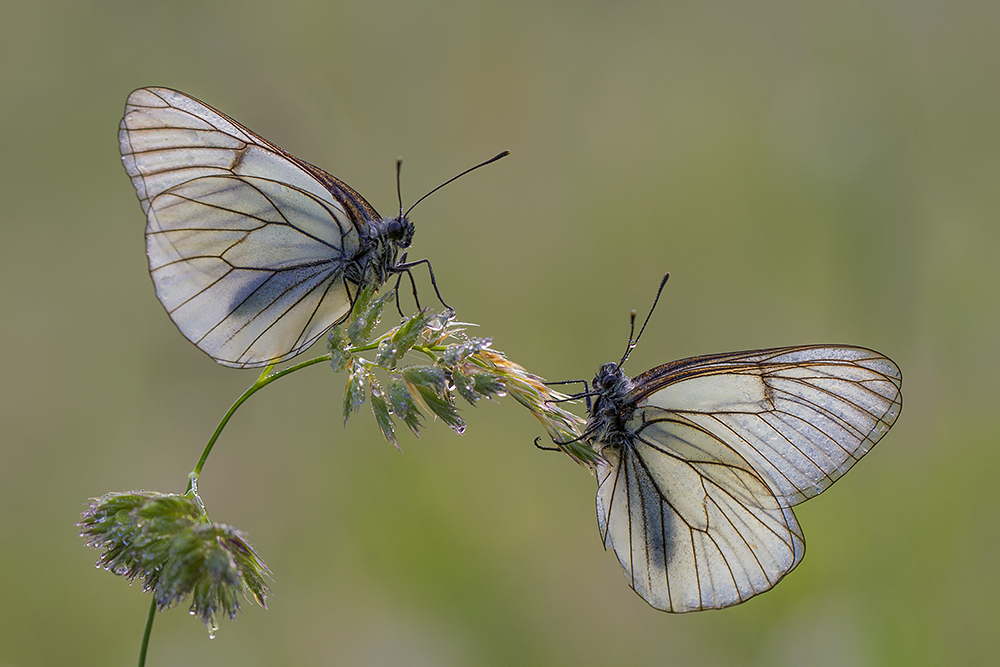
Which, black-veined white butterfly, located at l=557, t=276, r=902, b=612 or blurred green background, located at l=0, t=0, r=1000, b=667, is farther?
blurred green background, located at l=0, t=0, r=1000, b=667

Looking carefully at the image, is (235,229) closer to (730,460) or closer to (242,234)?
(242,234)

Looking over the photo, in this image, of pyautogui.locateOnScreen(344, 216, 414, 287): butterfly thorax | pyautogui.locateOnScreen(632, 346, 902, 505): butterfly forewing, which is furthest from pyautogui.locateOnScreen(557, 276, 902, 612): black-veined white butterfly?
pyautogui.locateOnScreen(344, 216, 414, 287): butterfly thorax

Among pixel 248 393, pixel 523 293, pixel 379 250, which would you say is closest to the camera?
pixel 248 393

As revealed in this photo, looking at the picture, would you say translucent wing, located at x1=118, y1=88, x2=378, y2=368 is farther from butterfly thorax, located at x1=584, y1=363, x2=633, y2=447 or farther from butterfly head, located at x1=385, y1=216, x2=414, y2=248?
butterfly thorax, located at x1=584, y1=363, x2=633, y2=447

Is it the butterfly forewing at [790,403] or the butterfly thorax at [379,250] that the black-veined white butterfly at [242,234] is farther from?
the butterfly forewing at [790,403]

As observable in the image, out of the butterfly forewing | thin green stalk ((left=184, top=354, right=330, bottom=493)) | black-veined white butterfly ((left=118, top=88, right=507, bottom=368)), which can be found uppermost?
black-veined white butterfly ((left=118, top=88, right=507, bottom=368))

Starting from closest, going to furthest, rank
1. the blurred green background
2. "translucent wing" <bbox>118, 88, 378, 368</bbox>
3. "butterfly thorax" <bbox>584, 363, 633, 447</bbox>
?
"translucent wing" <bbox>118, 88, 378, 368</bbox>
"butterfly thorax" <bbox>584, 363, 633, 447</bbox>
the blurred green background

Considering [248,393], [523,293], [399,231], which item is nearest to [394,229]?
[399,231]

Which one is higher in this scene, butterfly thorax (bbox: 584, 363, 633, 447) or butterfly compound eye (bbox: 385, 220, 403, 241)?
butterfly compound eye (bbox: 385, 220, 403, 241)
